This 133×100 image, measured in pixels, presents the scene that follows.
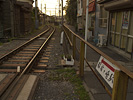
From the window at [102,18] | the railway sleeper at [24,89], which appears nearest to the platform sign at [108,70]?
the railway sleeper at [24,89]

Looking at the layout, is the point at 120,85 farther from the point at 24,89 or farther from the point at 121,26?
the point at 121,26

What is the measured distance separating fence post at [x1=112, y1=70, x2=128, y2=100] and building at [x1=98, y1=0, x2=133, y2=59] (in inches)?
217

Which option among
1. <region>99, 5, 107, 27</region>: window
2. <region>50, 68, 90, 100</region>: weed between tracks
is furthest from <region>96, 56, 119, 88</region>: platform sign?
<region>99, 5, 107, 27</region>: window

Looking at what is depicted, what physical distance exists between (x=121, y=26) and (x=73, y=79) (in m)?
5.32

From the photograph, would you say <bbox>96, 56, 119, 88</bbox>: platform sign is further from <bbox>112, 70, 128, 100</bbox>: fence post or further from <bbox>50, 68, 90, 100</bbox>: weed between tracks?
<bbox>50, 68, 90, 100</bbox>: weed between tracks

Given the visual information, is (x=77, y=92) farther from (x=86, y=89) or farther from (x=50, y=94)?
(x=50, y=94)

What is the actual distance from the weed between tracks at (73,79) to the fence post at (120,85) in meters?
1.55

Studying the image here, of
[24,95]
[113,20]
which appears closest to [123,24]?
[113,20]

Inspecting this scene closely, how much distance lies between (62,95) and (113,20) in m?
7.44

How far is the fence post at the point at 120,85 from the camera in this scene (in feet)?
6.09

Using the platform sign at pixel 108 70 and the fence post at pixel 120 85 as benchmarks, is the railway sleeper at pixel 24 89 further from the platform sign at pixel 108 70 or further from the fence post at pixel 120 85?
the fence post at pixel 120 85

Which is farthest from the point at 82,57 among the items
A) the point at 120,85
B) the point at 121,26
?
the point at 121,26

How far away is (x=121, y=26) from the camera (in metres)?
8.32

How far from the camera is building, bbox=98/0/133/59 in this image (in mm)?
7357
